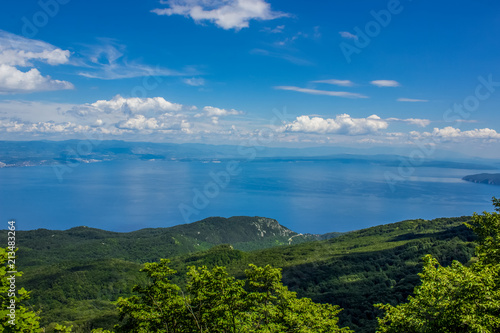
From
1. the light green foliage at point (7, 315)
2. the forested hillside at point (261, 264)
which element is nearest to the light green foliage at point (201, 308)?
the light green foliage at point (7, 315)

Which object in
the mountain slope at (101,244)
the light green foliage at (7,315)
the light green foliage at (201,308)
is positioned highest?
the light green foliage at (7,315)

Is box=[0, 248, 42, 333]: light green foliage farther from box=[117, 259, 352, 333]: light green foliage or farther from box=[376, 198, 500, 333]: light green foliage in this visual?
box=[376, 198, 500, 333]: light green foliage

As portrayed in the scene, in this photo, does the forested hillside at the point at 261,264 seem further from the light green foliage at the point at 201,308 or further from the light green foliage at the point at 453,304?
the light green foliage at the point at 453,304

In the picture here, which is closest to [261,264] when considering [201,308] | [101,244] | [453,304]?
[101,244]

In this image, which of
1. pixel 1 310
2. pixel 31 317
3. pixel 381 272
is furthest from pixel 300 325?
pixel 381 272

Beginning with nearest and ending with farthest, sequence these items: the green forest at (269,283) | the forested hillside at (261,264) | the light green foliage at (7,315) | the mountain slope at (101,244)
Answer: the light green foliage at (7,315)
the green forest at (269,283)
the forested hillside at (261,264)
the mountain slope at (101,244)

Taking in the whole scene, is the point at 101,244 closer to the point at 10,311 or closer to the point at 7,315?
the point at 10,311

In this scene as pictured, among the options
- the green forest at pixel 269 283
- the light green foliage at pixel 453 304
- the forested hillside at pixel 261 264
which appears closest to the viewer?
the light green foliage at pixel 453 304
